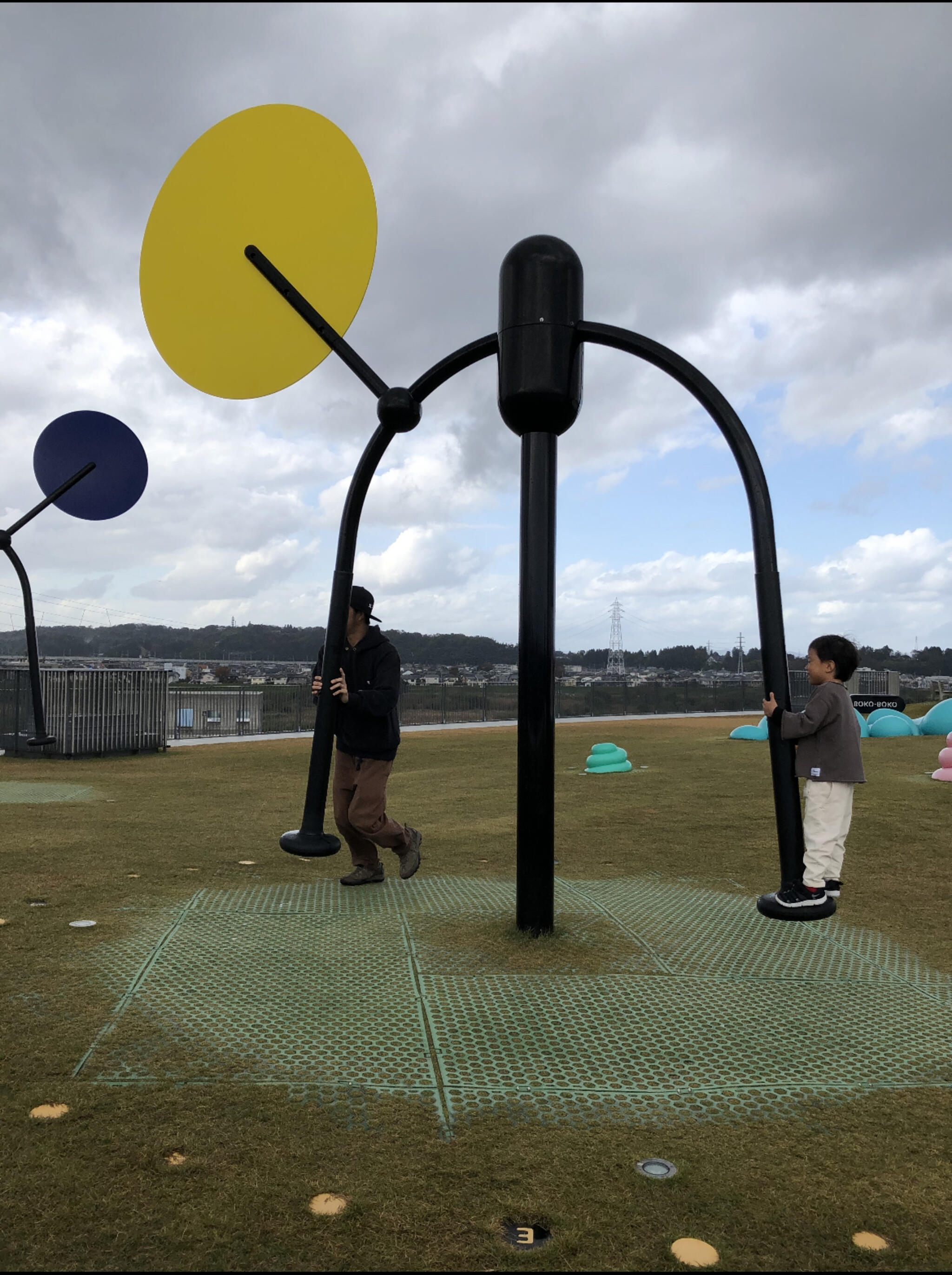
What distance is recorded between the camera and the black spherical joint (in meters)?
3.87

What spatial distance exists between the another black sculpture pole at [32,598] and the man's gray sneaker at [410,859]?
3.26m

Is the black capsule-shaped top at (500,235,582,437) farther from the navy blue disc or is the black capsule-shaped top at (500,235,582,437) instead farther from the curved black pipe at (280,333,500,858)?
the navy blue disc

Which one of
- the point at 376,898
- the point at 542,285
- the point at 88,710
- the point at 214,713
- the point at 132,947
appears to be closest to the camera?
the point at 542,285

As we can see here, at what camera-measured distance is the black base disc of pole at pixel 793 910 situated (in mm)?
3363

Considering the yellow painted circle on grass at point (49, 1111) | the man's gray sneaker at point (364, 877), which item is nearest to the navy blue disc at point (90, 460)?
the yellow painted circle on grass at point (49, 1111)

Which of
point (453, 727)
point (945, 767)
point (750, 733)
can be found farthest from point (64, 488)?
point (453, 727)

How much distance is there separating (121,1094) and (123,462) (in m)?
2.03

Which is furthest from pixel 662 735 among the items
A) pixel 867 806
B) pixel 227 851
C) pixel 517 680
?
pixel 517 680

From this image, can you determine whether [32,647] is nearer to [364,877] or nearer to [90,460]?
[90,460]

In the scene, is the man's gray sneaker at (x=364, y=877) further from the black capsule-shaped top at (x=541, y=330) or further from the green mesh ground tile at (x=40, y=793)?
the green mesh ground tile at (x=40, y=793)

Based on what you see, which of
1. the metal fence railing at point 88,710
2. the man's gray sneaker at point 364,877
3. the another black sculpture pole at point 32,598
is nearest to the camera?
the another black sculpture pole at point 32,598

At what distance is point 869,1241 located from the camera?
2213mm

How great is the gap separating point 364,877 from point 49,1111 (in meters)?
3.21

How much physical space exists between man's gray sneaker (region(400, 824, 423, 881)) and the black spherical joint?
298 centimetres
